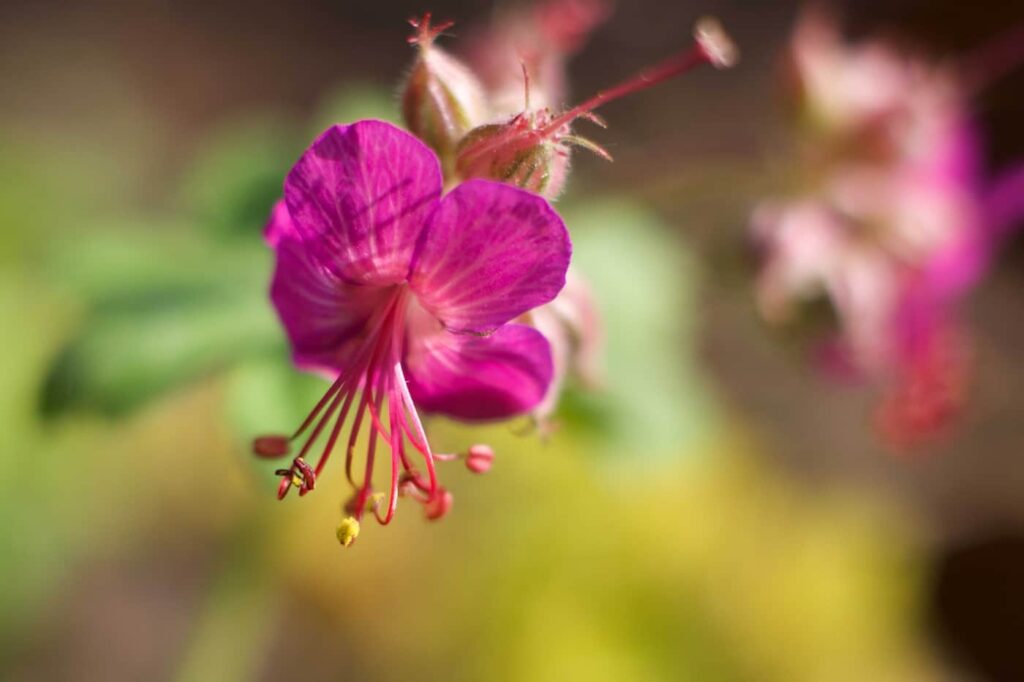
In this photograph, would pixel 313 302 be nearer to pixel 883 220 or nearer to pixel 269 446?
pixel 269 446

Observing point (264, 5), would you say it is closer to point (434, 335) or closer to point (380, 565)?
point (380, 565)

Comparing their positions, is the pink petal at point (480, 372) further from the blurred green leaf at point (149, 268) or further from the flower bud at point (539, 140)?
the blurred green leaf at point (149, 268)

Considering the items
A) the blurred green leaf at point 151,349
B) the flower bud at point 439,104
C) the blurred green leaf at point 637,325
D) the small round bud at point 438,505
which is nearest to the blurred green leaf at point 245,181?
the blurred green leaf at point 151,349

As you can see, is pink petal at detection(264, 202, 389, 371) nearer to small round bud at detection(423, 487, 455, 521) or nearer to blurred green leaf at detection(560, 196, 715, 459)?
small round bud at detection(423, 487, 455, 521)

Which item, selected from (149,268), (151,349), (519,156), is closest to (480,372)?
(519,156)

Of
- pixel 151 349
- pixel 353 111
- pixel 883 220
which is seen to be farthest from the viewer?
pixel 353 111

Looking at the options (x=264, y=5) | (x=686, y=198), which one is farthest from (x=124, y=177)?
(x=686, y=198)

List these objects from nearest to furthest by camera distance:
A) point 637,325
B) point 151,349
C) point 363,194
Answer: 1. point 363,194
2. point 151,349
3. point 637,325
